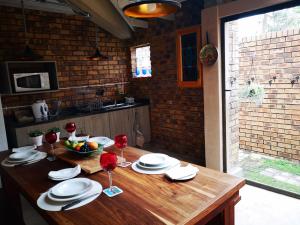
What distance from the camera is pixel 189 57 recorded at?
3.40 metres

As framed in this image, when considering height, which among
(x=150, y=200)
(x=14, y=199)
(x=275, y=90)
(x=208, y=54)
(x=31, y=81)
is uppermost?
(x=208, y=54)

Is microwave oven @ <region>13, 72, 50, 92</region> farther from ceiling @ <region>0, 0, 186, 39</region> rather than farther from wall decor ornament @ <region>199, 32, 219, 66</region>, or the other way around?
wall decor ornament @ <region>199, 32, 219, 66</region>

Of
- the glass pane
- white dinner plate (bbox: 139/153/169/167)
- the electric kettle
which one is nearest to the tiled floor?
white dinner plate (bbox: 139/153/169/167)

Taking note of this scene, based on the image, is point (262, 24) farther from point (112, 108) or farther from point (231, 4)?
point (112, 108)

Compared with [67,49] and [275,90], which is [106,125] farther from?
[275,90]

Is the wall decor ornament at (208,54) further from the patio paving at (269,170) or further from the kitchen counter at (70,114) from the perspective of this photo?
the kitchen counter at (70,114)

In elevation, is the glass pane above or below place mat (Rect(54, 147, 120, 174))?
above

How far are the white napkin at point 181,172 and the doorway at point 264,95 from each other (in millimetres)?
1683

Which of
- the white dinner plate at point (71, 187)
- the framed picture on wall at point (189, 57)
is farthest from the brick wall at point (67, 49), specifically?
the white dinner plate at point (71, 187)

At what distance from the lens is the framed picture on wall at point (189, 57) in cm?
325

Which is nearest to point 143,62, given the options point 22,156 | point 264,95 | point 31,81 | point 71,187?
point 31,81

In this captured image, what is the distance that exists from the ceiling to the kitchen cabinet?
1422mm

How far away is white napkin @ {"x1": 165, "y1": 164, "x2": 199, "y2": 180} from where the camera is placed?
1378mm

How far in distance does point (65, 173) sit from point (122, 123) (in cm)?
258
